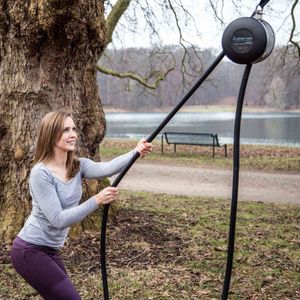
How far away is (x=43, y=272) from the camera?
2.89 meters

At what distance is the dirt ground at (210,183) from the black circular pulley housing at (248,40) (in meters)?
7.36

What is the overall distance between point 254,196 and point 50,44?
5.99 meters

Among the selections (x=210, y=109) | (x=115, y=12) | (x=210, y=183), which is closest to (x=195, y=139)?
(x=210, y=183)

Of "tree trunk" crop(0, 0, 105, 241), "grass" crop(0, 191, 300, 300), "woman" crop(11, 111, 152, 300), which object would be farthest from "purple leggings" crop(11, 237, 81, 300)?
"tree trunk" crop(0, 0, 105, 241)

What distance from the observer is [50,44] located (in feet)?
17.0

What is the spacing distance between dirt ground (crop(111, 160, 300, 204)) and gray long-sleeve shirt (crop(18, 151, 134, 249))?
22.9ft

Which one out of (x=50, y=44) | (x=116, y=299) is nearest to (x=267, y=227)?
(x=116, y=299)

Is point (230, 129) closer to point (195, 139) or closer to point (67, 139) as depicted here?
point (195, 139)

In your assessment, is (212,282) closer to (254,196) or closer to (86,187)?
(86,187)

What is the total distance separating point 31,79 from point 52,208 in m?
2.79

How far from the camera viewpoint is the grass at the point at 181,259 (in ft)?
14.5

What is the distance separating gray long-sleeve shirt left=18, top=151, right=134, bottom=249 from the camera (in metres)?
2.81

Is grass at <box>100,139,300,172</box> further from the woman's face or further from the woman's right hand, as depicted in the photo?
the woman's right hand

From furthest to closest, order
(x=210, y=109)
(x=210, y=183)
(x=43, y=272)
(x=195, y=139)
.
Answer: (x=210, y=109) → (x=195, y=139) → (x=210, y=183) → (x=43, y=272)
